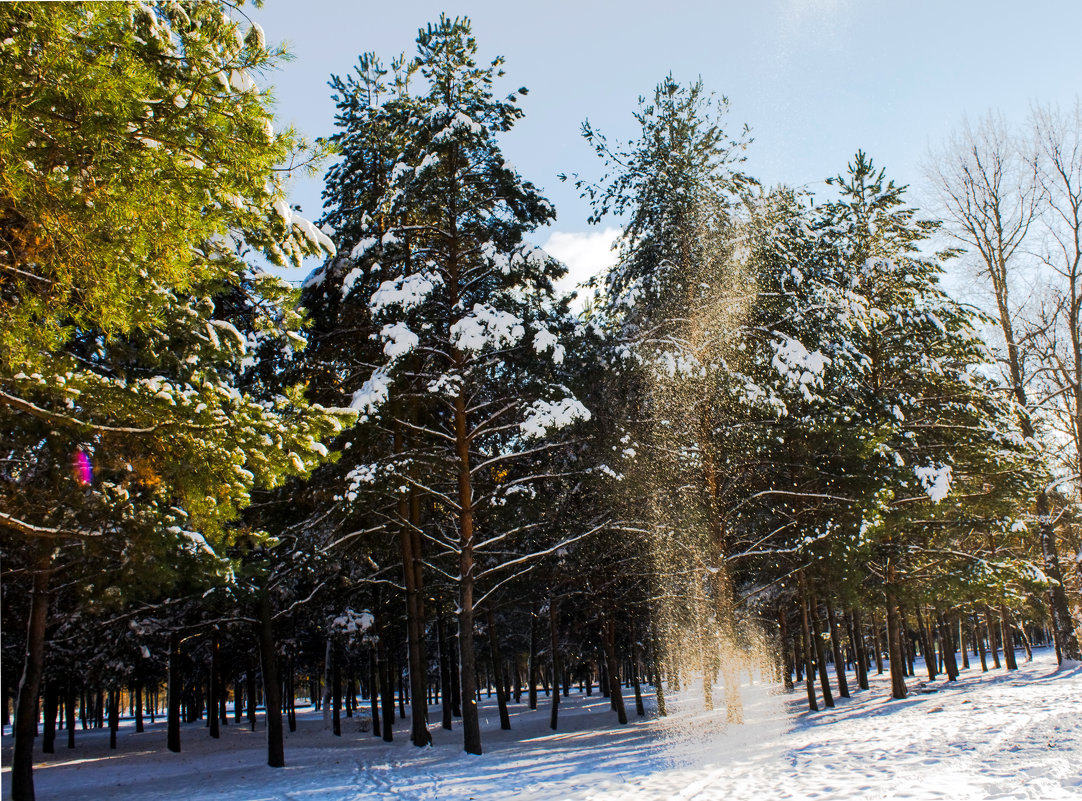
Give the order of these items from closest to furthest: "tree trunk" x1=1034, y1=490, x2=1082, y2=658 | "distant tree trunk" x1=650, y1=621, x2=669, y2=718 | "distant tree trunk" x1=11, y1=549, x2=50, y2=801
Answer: "distant tree trunk" x1=11, y1=549, x2=50, y2=801
"tree trunk" x1=1034, y1=490, x2=1082, y2=658
"distant tree trunk" x1=650, y1=621, x2=669, y2=718

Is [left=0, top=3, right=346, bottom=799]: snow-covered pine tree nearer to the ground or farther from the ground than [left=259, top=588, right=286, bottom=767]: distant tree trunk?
farther from the ground

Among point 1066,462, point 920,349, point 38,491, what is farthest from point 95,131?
point 1066,462

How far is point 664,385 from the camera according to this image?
48.7ft

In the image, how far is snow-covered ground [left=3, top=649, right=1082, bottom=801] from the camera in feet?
25.9

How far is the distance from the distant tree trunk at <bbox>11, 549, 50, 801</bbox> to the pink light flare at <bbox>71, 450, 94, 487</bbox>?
14.4ft

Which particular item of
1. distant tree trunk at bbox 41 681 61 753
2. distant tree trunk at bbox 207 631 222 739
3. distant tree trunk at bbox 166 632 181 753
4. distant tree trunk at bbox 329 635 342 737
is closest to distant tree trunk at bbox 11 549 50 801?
distant tree trunk at bbox 166 632 181 753

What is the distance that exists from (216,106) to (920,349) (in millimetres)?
17518

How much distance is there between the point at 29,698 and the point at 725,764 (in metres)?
12.9

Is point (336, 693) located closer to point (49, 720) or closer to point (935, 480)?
point (49, 720)

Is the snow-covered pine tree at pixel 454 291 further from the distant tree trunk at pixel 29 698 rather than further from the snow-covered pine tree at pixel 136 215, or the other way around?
the distant tree trunk at pixel 29 698

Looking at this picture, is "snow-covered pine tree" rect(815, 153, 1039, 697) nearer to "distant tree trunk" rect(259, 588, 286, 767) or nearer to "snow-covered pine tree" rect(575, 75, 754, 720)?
"snow-covered pine tree" rect(575, 75, 754, 720)

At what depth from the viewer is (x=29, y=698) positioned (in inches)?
506

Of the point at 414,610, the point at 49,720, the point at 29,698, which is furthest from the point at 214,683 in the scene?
the point at 414,610

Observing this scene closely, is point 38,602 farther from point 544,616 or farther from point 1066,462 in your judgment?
point 1066,462
